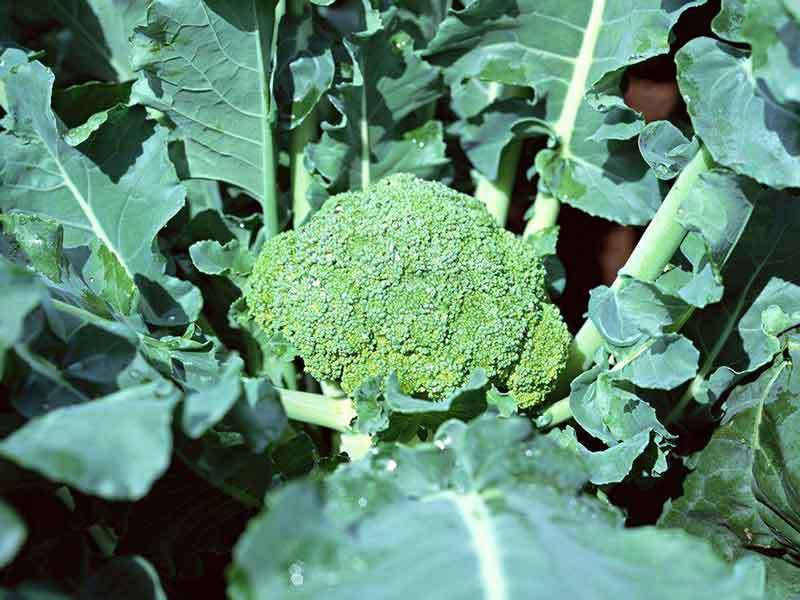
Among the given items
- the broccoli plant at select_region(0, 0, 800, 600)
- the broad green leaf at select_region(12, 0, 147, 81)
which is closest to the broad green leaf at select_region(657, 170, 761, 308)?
the broccoli plant at select_region(0, 0, 800, 600)

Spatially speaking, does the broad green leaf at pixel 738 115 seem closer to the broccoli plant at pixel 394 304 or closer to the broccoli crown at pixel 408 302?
the broccoli plant at pixel 394 304

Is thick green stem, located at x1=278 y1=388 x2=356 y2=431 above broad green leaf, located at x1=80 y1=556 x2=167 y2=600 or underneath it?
underneath

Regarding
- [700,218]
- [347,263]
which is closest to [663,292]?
[700,218]

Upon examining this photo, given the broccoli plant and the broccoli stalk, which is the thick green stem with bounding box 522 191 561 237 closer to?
the broccoli plant

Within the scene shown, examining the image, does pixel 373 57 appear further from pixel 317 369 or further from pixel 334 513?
pixel 334 513

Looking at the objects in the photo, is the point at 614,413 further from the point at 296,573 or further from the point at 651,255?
the point at 296,573

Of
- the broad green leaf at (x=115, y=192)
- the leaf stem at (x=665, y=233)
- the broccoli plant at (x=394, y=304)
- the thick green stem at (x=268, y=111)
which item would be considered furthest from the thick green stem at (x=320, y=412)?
the leaf stem at (x=665, y=233)

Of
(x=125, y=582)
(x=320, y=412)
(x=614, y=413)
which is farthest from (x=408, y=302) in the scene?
(x=125, y=582)

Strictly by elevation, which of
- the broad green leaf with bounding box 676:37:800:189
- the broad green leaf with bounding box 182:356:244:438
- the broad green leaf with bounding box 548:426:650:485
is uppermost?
the broad green leaf with bounding box 676:37:800:189
